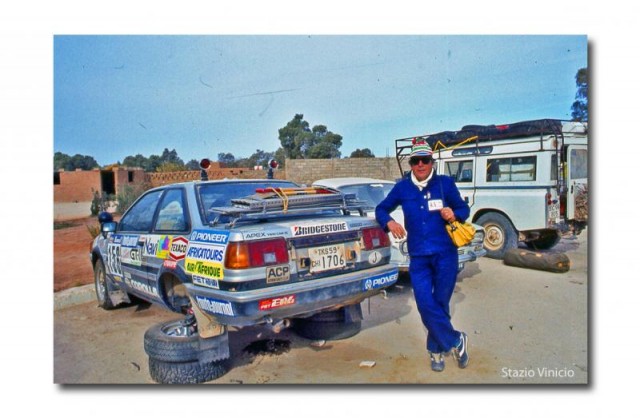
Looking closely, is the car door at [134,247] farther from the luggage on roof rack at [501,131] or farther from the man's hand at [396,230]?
the luggage on roof rack at [501,131]

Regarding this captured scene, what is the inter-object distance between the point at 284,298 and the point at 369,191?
372 centimetres

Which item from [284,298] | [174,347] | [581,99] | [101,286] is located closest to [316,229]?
[284,298]

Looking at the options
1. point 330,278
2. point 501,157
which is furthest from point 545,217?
point 330,278

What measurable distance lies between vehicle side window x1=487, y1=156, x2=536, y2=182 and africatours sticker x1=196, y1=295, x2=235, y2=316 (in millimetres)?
5732

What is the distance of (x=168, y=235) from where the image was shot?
12.4 feet

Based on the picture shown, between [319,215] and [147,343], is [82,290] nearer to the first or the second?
[147,343]

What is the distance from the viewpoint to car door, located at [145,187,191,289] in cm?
362

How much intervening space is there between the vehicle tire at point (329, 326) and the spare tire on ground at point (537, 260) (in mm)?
3222

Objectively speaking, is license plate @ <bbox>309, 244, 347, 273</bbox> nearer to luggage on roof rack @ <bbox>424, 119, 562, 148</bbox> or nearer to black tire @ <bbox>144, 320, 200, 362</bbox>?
black tire @ <bbox>144, 320, 200, 362</bbox>

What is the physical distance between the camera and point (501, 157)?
749cm

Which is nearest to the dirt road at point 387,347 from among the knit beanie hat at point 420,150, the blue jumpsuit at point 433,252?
the blue jumpsuit at point 433,252

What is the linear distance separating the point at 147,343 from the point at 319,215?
161cm

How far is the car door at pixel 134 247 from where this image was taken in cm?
414

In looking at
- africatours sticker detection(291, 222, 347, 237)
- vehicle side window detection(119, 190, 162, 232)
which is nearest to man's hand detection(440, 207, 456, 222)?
africatours sticker detection(291, 222, 347, 237)
